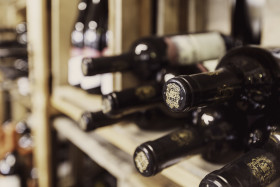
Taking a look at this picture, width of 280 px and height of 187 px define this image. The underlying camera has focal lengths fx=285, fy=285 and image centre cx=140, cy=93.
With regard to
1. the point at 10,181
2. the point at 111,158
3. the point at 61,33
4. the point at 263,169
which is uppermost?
the point at 61,33

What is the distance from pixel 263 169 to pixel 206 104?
0.26 ft

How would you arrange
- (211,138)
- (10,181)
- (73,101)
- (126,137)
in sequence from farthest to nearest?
(10,181)
(73,101)
(126,137)
(211,138)

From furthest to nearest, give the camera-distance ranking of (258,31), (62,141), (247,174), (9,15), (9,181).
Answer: (9,15), (62,141), (9,181), (258,31), (247,174)

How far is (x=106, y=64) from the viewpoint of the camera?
429 mm

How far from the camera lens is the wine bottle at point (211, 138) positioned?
1.04ft

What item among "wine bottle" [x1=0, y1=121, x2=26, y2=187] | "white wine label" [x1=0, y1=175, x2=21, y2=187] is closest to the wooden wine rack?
"white wine label" [x1=0, y1=175, x2=21, y2=187]

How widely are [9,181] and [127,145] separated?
95 cm

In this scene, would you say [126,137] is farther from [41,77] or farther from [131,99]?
[41,77]

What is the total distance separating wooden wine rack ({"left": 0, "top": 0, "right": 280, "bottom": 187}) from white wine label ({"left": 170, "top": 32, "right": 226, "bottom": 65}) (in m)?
0.09

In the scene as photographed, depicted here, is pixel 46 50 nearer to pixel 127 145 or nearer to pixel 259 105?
pixel 127 145

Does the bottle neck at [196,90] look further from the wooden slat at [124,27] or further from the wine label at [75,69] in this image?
the wine label at [75,69]

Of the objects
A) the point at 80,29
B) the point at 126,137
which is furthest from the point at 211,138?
the point at 80,29

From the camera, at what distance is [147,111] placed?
492 mm

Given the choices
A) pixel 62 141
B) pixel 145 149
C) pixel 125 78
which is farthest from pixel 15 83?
pixel 145 149
